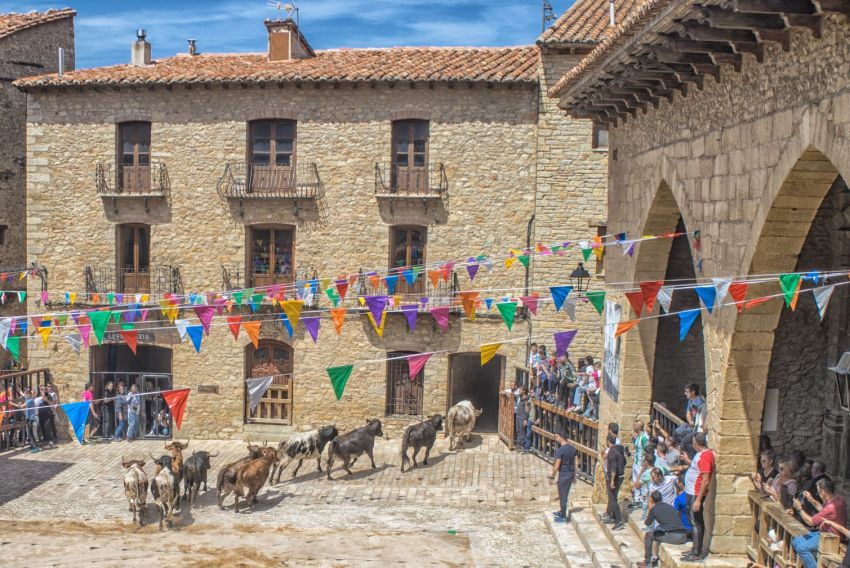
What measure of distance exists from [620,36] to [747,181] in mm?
2513

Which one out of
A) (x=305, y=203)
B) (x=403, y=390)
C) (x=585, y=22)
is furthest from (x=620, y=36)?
(x=403, y=390)

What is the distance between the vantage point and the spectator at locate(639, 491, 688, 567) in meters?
11.5

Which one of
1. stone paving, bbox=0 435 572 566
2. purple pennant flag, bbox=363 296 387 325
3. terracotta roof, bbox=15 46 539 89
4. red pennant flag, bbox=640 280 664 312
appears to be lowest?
stone paving, bbox=0 435 572 566

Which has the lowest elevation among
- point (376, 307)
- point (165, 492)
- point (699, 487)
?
point (165, 492)

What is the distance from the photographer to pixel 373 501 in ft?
57.9

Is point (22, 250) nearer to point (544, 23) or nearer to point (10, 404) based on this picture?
point (10, 404)

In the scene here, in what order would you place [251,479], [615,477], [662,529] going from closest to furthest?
[662,529]
[615,477]
[251,479]

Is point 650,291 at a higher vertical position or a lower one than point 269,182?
lower

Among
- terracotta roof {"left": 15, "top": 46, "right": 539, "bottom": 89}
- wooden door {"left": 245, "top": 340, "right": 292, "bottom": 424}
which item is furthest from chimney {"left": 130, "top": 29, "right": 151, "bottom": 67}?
wooden door {"left": 245, "top": 340, "right": 292, "bottom": 424}

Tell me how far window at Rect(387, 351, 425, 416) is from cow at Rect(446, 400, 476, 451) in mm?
1874

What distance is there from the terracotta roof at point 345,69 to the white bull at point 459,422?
278 inches

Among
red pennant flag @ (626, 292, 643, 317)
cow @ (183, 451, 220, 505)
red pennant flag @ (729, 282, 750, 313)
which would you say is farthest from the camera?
cow @ (183, 451, 220, 505)

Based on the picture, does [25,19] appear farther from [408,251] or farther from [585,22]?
[585,22]

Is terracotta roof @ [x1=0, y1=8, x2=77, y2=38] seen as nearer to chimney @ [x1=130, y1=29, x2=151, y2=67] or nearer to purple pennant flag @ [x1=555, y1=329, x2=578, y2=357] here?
chimney @ [x1=130, y1=29, x2=151, y2=67]
